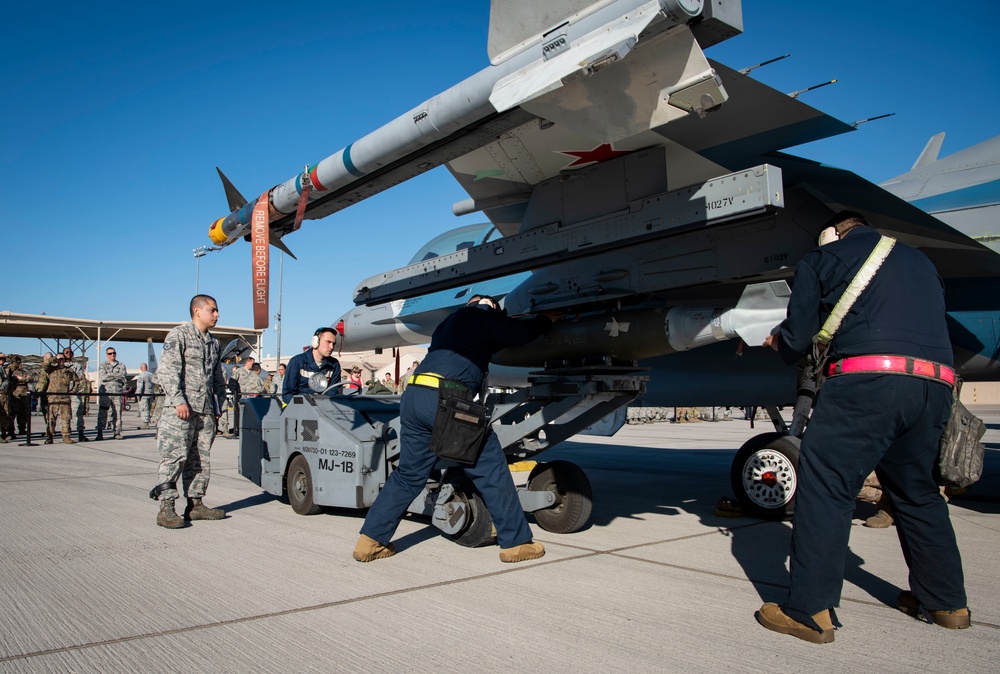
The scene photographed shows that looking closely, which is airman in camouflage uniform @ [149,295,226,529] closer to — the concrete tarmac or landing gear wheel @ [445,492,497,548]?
the concrete tarmac

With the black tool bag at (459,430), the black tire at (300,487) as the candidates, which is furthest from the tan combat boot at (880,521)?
the black tire at (300,487)

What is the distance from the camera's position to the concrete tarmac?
2627 mm

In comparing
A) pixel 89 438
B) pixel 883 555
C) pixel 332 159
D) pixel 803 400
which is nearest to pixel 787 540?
pixel 883 555

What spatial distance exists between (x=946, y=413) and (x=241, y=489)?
6983 millimetres

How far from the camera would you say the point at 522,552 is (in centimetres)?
418

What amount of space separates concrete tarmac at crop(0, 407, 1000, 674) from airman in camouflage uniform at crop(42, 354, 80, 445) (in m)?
9.08

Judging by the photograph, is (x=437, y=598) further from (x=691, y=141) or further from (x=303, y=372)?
(x=303, y=372)

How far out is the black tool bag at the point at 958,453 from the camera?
297 cm

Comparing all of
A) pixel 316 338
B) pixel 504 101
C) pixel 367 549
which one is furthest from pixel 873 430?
pixel 316 338

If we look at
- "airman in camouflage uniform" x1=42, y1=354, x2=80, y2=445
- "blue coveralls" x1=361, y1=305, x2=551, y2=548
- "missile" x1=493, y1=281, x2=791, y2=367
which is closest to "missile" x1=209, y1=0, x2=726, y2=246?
"blue coveralls" x1=361, y1=305, x2=551, y2=548

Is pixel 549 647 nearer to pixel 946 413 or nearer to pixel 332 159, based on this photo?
pixel 946 413

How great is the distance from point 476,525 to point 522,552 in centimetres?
52

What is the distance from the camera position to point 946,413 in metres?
2.92

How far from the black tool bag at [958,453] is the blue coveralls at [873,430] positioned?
67 millimetres
